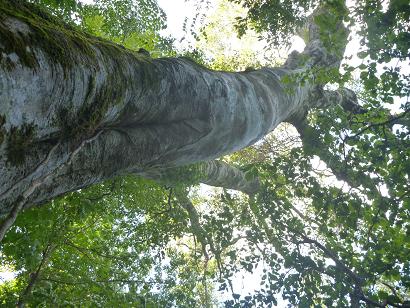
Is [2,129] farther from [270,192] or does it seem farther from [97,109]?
[270,192]

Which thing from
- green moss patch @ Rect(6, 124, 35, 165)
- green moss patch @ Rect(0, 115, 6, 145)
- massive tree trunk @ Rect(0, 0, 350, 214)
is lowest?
green moss patch @ Rect(0, 115, 6, 145)

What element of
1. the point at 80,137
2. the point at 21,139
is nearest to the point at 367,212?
the point at 80,137

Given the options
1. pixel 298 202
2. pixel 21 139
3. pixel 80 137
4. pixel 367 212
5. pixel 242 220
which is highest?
pixel 298 202

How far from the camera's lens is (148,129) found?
11.7 feet

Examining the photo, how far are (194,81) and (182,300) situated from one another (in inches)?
211

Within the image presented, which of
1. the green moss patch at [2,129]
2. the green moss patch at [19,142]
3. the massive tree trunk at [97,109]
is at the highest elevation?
the massive tree trunk at [97,109]

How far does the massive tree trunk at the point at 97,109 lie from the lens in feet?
6.24

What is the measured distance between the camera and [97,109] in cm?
258

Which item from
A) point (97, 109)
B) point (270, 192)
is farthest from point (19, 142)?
point (270, 192)

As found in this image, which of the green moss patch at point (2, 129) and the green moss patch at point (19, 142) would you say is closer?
the green moss patch at point (2, 129)

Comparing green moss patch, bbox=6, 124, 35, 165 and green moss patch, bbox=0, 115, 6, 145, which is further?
green moss patch, bbox=6, 124, 35, 165

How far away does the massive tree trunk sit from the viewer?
6.24ft

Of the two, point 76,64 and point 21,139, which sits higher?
point 76,64

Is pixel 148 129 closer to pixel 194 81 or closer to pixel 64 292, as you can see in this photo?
pixel 194 81
